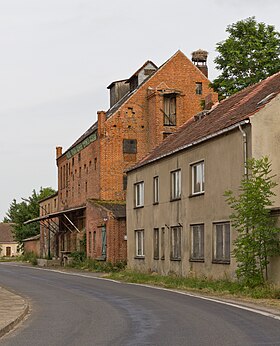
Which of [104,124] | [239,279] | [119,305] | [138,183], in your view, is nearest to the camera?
[119,305]

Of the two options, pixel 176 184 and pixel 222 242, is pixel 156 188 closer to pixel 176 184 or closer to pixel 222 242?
pixel 176 184

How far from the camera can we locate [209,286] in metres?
23.9

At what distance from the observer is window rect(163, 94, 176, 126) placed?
50.9 m

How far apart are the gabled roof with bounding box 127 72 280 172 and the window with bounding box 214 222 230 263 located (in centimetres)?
354

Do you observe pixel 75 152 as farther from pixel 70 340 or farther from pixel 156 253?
pixel 70 340

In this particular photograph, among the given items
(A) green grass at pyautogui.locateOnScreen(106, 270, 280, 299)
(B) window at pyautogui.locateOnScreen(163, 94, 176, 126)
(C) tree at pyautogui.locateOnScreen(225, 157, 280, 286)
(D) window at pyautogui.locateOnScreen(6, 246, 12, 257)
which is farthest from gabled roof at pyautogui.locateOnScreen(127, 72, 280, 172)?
(D) window at pyautogui.locateOnScreen(6, 246, 12, 257)

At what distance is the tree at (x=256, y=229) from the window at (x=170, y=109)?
28861 millimetres

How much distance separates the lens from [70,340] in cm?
1198

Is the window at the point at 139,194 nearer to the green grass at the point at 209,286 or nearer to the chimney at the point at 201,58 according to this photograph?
the green grass at the point at 209,286

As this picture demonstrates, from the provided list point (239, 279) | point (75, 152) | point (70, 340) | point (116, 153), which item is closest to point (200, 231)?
point (239, 279)

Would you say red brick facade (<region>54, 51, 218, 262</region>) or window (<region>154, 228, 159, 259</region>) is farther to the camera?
red brick facade (<region>54, 51, 218, 262</region>)

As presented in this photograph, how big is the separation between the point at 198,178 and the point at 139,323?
49.3ft

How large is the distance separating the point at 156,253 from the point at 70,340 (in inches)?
863

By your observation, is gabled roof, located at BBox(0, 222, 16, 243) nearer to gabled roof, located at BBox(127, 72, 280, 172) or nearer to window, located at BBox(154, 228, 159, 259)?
gabled roof, located at BBox(127, 72, 280, 172)
